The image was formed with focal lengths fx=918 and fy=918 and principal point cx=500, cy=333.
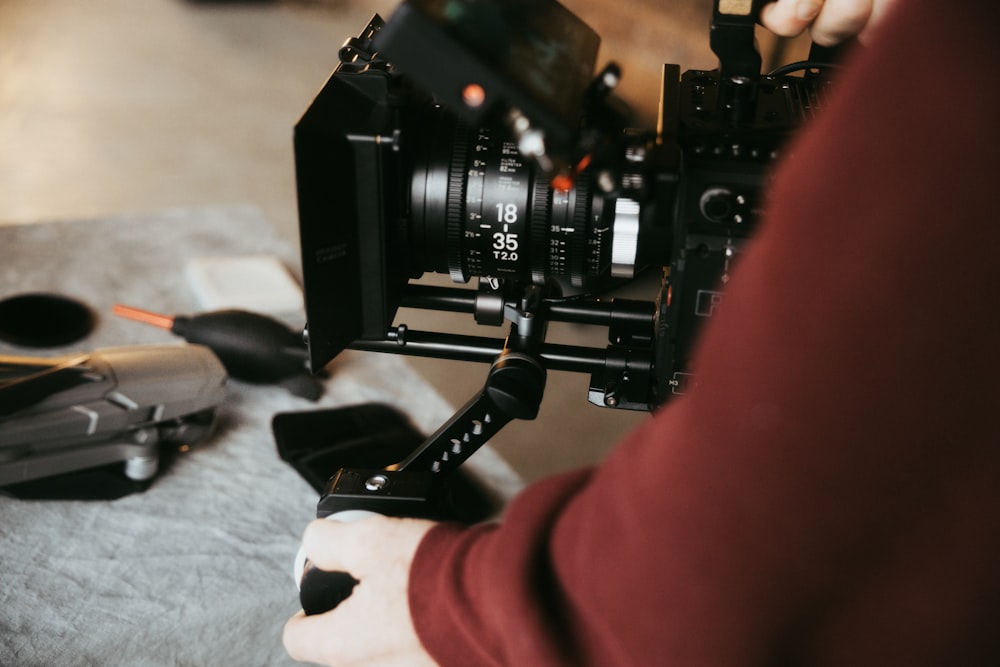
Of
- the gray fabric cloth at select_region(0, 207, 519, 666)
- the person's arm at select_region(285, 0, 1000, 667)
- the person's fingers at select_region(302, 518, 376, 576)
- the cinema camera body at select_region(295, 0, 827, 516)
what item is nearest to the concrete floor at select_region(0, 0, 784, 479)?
the gray fabric cloth at select_region(0, 207, 519, 666)

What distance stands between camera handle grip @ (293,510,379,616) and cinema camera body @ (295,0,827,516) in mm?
52

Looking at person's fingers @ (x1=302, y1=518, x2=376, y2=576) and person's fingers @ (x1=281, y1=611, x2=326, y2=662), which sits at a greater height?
person's fingers @ (x1=302, y1=518, x2=376, y2=576)

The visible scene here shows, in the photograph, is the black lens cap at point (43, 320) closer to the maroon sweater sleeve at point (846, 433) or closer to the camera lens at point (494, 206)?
the camera lens at point (494, 206)

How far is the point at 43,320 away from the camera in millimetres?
1210

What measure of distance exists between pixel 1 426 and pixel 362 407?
393mm

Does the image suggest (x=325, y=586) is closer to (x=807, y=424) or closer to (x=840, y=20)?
(x=807, y=424)

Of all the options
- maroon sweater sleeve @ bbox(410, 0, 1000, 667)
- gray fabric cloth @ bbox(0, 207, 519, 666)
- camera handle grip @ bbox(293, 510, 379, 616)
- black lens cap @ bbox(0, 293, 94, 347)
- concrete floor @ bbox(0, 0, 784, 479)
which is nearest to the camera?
maroon sweater sleeve @ bbox(410, 0, 1000, 667)

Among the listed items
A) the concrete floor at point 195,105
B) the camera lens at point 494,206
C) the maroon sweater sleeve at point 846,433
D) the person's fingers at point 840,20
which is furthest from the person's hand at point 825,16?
the concrete floor at point 195,105

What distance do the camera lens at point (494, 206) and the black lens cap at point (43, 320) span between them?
2.12 feet

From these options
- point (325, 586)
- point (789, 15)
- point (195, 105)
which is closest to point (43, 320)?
point (325, 586)

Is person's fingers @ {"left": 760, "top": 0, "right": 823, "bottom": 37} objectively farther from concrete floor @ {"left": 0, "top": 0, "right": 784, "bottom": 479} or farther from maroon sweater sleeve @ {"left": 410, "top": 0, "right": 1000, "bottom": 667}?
concrete floor @ {"left": 0, "top": 0, "right": 784, "bottom": 479}

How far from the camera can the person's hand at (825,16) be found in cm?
77

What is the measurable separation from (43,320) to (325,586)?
740 millimetres

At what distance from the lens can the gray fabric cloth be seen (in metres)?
0.77
